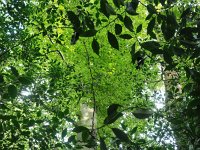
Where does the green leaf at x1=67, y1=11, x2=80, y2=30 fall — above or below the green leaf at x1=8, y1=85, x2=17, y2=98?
above

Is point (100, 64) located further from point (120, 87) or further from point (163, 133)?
point (163, 133)

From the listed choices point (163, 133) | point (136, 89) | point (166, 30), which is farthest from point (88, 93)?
point (166, 30)

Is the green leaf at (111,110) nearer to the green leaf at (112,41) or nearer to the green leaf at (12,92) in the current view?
the green leaf at (112,41)

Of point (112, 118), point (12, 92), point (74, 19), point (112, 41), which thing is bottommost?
point (112, 118)

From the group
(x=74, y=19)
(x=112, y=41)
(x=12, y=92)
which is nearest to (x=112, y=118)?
(x=112, y=41)

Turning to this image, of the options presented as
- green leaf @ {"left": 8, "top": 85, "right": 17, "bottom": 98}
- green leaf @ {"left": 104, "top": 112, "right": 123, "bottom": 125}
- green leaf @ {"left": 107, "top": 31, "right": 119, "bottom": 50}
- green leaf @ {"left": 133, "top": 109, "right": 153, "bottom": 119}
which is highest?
green leaf @ {"left": 107, "top": 31, "right": 119, "bottom": 50}

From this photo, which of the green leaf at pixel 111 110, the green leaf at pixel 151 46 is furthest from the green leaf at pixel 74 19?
the green leaf at pixel 111 110

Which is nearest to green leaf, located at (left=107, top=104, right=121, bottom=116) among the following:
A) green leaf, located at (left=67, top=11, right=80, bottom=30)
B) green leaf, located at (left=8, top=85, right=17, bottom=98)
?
green leaf, located at (left=67, top=11, right=80, bottom=30)

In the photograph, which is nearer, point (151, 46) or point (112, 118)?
point (112, 118)

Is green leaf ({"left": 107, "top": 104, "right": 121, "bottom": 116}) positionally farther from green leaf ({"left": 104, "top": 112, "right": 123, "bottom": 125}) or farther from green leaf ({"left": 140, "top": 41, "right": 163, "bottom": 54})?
green leaf ({"left": 140, "top": 41, "right": 163, "bottom": 54})

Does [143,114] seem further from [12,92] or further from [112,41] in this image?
[12,92]

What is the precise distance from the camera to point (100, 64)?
7.55m

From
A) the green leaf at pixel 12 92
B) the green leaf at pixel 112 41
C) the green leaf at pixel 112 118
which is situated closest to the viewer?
the green leaf at pixel 112 118

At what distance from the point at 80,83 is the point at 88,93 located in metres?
0.37
